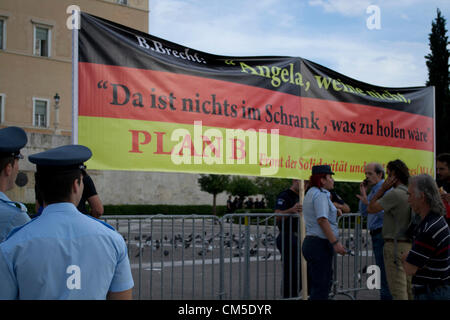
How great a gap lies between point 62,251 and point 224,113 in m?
4.11

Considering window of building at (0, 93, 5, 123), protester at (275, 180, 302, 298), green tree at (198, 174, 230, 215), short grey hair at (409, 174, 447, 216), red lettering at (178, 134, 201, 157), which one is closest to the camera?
short grey hair at (409, 174, 447, 216)

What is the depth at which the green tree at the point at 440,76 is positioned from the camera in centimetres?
3697

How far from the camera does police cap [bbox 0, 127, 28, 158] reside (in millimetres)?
2803

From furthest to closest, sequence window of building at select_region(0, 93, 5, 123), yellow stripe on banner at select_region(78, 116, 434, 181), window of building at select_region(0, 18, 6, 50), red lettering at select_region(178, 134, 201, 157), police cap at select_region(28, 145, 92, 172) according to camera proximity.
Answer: window of building at select_region(0, 18, 6, 50)
window of building at select_region(0, 93, 5, 123)
red lettering at select_region(178, 134, 201, 157)
yellow stripe on banner at select_region(78, 116, 434, 181)
police cap at select_region(28, 145, 92, 172)

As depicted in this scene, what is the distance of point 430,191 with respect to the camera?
13.5 ft

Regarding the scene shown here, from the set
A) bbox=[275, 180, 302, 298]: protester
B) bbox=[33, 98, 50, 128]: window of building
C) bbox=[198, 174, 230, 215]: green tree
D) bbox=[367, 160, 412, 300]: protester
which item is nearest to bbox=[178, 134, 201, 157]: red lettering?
bbox=[275, 180, 302, 298]: protester

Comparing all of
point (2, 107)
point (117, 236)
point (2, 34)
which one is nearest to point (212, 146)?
point (117, 236)

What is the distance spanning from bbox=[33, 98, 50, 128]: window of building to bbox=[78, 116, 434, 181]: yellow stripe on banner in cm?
3701

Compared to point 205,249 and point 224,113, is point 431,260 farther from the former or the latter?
point 205,249

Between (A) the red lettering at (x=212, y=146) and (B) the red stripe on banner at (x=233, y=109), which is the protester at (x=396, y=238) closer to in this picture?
(B) the red stripe on banner at (x=233, y=109)

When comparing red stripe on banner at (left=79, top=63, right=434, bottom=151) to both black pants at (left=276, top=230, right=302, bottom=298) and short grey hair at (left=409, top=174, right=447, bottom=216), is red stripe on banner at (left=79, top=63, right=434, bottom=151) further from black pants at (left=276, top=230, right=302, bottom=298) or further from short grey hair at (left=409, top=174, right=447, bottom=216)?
short grey hair at (left=409, top=174, right=447, bottom=216)

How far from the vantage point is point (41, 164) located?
86.5 inches
